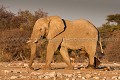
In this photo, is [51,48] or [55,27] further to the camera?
[55,27]

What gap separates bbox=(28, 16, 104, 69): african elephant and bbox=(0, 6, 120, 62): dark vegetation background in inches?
233

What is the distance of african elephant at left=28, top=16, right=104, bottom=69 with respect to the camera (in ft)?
46.5

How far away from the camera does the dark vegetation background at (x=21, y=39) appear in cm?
2498

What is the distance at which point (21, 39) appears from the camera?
86.4 ft

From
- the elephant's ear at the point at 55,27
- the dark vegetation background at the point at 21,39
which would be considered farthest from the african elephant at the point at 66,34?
the dark vegetation background at the point at 21,39

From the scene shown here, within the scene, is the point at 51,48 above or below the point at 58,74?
above

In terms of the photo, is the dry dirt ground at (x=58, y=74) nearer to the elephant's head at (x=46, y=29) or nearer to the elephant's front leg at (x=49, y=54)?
the elephant's front leg at (x=49, y=54)

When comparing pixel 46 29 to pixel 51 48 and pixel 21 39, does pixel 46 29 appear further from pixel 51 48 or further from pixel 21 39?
pixel 21 39

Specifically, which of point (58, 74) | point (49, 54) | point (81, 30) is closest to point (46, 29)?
point (49, 54)

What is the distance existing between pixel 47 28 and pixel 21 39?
12165 millimetres

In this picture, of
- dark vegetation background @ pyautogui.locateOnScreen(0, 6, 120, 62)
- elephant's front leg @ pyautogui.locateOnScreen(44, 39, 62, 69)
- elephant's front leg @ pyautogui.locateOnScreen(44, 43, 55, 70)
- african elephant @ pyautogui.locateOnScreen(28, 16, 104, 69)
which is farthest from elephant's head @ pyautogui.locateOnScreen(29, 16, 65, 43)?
dark vegetation background @ pyautogui.locateOnScreen(0, 6, 120, 62)

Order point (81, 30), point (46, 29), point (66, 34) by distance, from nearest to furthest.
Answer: point (46, 29)
point (66, 34)
point (81, 30)

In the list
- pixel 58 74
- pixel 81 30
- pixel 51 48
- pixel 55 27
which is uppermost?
pixel 55 27

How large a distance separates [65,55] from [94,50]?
1057 millimetres
